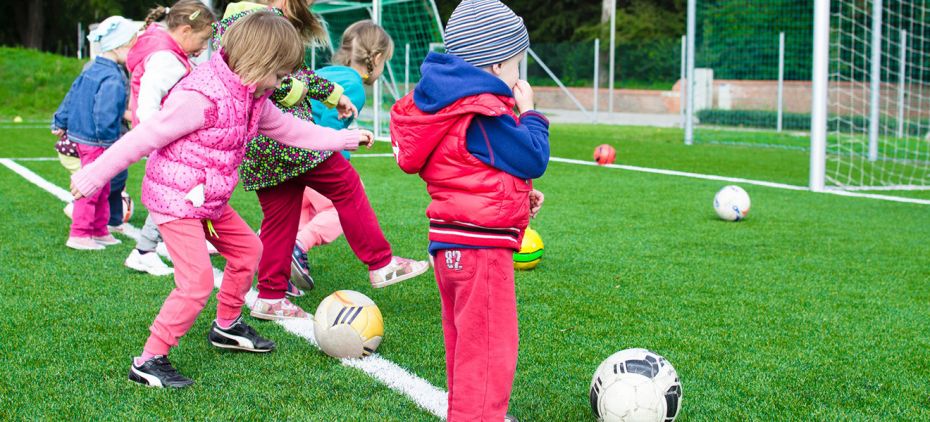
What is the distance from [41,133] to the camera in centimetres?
1844

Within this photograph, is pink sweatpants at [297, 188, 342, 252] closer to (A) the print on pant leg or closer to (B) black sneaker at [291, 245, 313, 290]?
(B) black sneaker at [291, 245, 313, 290]

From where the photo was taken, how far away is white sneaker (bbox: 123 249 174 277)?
5.79 meters

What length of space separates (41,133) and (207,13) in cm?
1476

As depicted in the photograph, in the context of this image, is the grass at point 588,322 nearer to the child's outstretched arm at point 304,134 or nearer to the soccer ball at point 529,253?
the soccer ball at point 529,253

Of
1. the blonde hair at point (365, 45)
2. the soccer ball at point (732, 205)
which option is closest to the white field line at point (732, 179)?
the soccer ball at point (732, 205)

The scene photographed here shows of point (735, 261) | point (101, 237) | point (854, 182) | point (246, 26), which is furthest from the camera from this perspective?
point (854, 182)

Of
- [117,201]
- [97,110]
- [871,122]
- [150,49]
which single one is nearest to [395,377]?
[150,49]

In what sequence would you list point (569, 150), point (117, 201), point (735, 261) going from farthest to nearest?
point (569, 150)
point (117, 201)
point (735, 261)

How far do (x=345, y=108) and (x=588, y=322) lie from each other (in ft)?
5.25

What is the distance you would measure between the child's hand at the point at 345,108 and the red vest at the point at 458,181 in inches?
67.9

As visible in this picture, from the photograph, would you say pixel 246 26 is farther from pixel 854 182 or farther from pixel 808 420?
pixel 854 182

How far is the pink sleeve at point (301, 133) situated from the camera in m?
4.02

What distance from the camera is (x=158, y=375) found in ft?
12.0

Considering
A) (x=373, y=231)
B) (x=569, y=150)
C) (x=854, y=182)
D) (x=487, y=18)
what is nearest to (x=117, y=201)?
(x=373, y=231)
